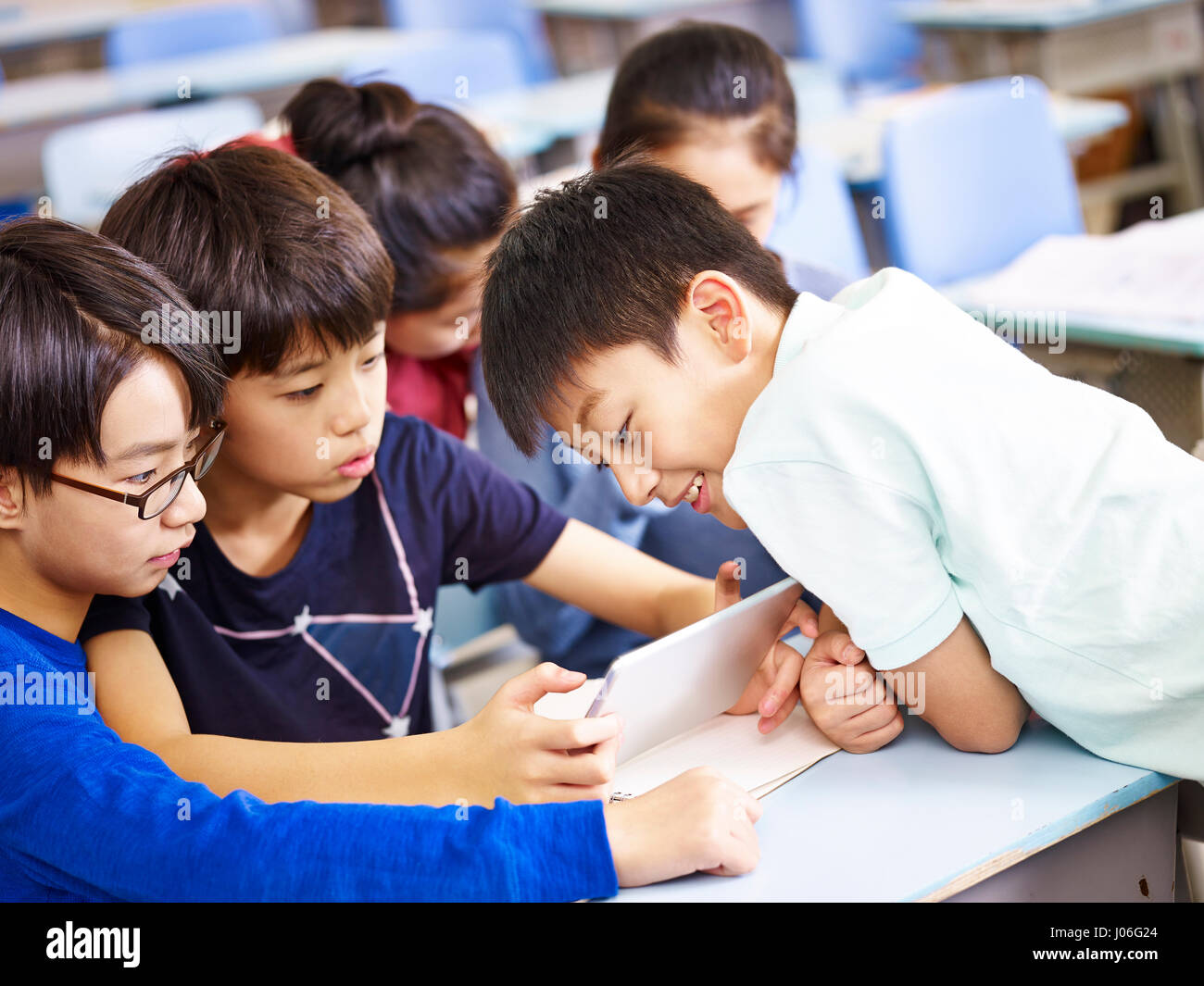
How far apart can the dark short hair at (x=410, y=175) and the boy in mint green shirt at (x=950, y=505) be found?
63cm

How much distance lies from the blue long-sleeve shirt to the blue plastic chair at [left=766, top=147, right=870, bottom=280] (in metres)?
1.68

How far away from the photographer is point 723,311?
3.32 ft

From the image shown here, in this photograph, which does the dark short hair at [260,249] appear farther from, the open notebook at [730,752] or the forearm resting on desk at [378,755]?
the open notebook at [730,752]

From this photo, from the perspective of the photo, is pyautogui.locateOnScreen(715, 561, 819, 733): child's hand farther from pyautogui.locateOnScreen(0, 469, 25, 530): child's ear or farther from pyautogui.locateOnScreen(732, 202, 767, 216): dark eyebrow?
pyautogui.locateOnScreen(732, 202, 767, 216): dark eyebrow

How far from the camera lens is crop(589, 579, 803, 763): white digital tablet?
0.92 m

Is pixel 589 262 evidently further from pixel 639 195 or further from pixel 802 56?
pixel 802 56

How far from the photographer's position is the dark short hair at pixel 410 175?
1.57 m

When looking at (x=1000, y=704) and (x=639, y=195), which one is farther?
(x=639, y=195)

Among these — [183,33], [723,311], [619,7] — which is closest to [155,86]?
[183,33]

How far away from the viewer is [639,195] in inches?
41.8

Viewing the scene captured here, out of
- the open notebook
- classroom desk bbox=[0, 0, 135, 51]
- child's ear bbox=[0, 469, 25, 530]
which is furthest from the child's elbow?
classroom desk bbox=[0, 0, 135, 51]

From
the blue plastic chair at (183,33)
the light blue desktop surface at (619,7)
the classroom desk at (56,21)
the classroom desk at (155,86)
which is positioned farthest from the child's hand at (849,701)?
the classroom desk at (56,21)
